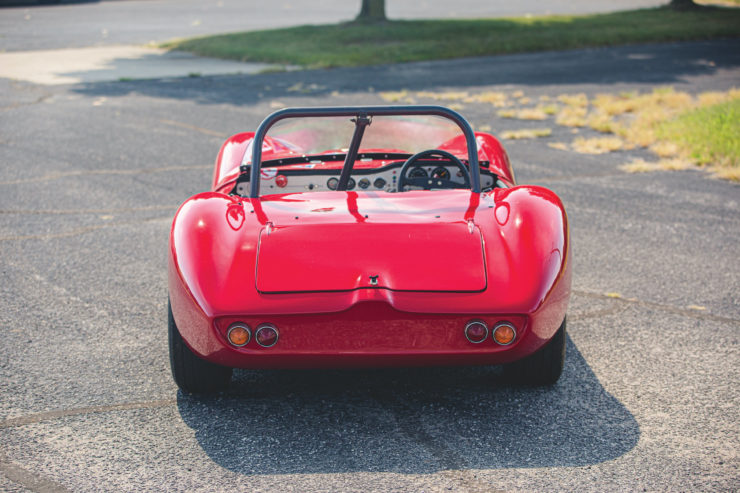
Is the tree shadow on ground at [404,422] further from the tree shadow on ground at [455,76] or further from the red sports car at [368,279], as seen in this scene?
the tree shadow on ground at [455,76]

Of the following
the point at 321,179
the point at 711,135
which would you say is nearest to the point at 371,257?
the point at 321,179

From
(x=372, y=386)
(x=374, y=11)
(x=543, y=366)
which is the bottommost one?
(x=372, y=386)

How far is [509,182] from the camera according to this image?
466cm

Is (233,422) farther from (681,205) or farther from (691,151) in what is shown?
(691,151)

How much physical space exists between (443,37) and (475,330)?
53.1 feet

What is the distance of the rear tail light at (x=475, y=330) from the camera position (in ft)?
10.4

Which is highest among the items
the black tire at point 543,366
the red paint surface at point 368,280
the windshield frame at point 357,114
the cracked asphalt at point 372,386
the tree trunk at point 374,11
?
the tree trunk at point 374,11

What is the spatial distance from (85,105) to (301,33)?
8387 millimetres

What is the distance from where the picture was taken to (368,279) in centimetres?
324

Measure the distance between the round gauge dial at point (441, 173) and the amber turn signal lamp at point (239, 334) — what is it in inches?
64.7

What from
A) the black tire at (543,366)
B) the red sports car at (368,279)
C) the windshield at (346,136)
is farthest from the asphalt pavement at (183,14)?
the black tire at (543,366)

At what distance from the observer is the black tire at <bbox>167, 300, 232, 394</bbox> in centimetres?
352

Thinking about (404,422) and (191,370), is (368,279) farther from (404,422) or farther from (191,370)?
(191,370)

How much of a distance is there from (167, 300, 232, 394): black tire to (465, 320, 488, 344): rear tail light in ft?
3.63
